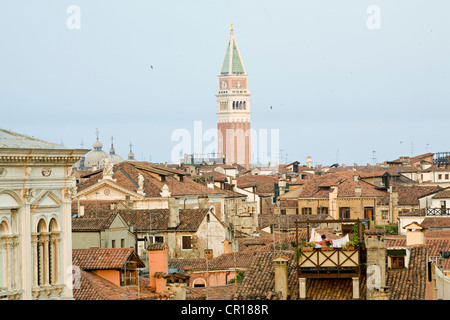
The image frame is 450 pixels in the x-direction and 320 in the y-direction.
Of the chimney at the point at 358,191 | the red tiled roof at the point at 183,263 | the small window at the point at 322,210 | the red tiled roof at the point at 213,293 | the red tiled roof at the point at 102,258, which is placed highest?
the red tiled roof at the point at 102,258

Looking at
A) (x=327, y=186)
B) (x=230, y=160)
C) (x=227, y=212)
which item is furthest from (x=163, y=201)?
(x=230, y=160)

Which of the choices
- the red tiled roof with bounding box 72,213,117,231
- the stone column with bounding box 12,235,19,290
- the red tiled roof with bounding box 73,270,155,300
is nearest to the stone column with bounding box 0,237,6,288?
the stone column with bounding box 12,235,19,290

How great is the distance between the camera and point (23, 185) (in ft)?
52.9

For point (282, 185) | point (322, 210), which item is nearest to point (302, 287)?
point (322, 210)

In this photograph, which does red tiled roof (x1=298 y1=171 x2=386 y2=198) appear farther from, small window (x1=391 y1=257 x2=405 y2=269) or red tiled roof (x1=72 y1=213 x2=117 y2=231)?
small window (x1=391 y1=257 x2=405 y2=269)

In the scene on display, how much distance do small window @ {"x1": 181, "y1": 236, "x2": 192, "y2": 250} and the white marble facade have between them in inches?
1016

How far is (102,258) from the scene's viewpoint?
2434 centimetres

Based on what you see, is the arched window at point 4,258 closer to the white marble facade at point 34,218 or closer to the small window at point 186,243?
the white marble facade at point 34,218

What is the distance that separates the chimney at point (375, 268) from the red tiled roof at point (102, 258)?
206 inches

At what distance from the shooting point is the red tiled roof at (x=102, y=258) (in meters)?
23.9

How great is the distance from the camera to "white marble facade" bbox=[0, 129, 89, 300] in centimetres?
1592

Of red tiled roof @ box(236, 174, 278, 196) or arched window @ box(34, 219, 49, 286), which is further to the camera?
red tiled roof @ box(236, 174, 278, 196)

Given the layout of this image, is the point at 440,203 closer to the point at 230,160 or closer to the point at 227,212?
the point at 227,212

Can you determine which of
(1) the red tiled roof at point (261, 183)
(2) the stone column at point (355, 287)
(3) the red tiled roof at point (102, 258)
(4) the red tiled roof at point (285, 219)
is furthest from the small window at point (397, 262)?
(1) the red tiled roof at point (261, 183)
